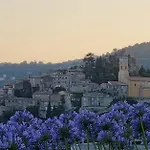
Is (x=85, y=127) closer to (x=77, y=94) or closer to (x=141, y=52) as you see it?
(x=77, y=94)

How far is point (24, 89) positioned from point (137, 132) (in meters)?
56.5

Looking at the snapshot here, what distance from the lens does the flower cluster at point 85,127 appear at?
9.26ft

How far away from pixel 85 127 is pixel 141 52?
121 meters

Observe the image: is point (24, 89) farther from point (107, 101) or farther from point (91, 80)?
point (107, 101)

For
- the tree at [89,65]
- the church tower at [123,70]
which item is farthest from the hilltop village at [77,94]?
the tree at [89,65]

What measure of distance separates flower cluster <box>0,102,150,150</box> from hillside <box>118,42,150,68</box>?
105 m

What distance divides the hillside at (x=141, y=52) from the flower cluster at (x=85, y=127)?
4147 inches

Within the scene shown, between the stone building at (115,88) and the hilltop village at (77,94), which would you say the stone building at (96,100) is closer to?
the hilltop village at (77,94)

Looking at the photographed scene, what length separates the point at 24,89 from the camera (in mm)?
59344

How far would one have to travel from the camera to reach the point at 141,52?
123 metres

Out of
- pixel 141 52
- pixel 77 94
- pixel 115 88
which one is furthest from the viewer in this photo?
pixel 141 52

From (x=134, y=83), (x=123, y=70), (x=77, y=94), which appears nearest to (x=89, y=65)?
(x=123, y=70)

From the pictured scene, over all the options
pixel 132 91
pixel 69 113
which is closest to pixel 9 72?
pixel 132 91

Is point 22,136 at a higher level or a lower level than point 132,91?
higher
